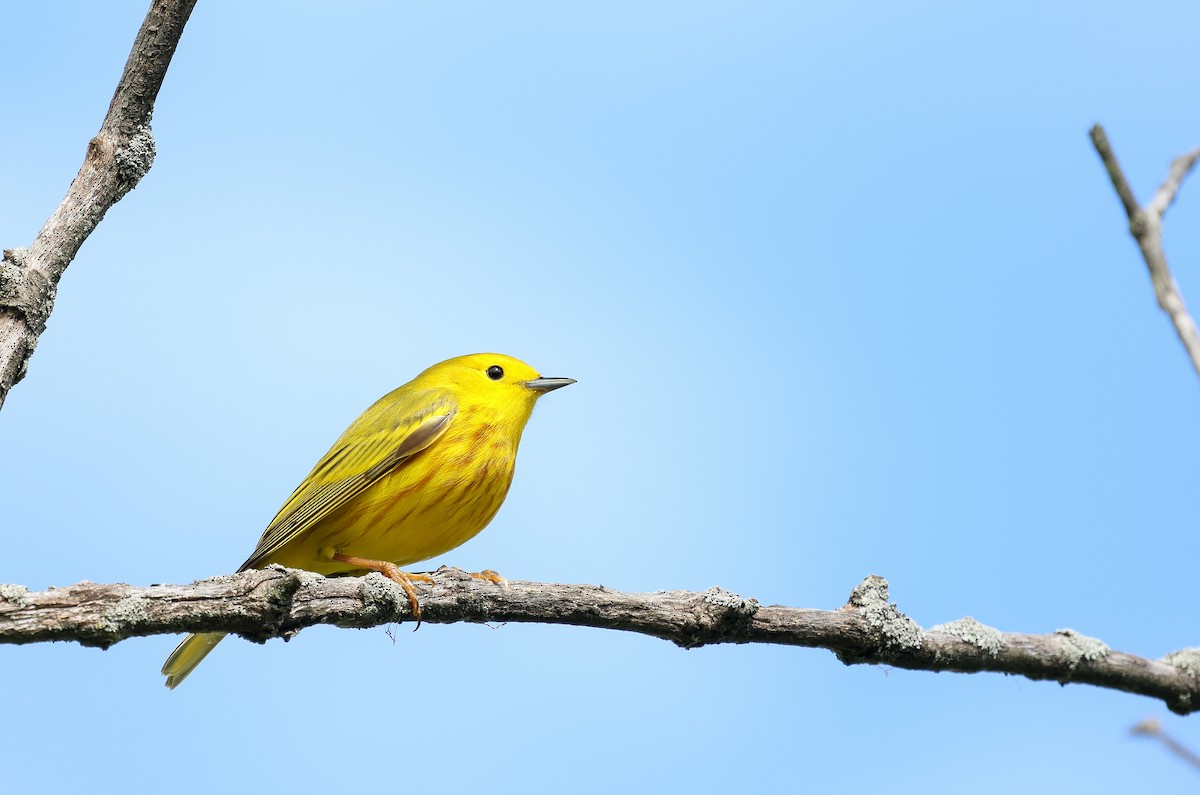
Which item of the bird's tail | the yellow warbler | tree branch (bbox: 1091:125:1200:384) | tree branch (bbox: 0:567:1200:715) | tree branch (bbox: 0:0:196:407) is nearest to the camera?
tree branch (bbox: 1091:125:1200:384)

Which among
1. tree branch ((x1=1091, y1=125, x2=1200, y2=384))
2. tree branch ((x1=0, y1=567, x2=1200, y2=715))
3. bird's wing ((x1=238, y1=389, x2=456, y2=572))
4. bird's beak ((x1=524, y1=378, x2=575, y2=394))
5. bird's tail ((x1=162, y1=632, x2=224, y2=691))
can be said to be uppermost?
bird's beak ((x1=524, y1=378, x2=575, y2=394))

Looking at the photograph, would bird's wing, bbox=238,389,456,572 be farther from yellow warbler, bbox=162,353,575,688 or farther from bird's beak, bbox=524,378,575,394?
bird's beak, bbox=524,378,575,394

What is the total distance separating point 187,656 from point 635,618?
287 centimetres

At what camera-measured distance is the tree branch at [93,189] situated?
4.71m

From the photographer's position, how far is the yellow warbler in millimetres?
6824

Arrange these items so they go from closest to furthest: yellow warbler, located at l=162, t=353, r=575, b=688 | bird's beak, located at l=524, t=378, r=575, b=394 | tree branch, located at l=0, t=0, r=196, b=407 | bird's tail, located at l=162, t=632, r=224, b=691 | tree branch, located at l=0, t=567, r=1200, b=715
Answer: tree branch, located at l=0, t=567, r=1200, b=715
tree branch, located at l=0, t=0, r=196, b=407
bird's tail, located at l=162, t=632, r=224, b=691
yellow warbler, located at l=162, t=353, r=575, b=688
bird's beak, located at l=524, t=378, r=575, b=394

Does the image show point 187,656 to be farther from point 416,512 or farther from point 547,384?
point 547,384

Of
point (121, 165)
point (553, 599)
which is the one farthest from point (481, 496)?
point (121, 165)

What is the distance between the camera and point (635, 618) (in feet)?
16.9

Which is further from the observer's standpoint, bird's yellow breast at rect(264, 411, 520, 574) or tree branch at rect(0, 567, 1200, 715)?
bird's yellow breast at rect(264, 411, 520, 574)

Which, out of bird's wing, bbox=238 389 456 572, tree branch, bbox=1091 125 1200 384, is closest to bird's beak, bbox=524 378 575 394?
bird's wing, bbox=238 389 456 572

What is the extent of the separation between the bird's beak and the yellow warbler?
38cm

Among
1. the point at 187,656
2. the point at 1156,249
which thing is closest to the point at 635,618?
the point at 187,656

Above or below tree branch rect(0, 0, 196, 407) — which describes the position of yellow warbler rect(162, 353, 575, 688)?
below
